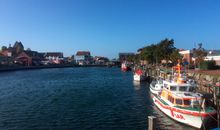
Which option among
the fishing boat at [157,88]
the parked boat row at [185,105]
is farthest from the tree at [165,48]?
the parked boat row at [185,105]

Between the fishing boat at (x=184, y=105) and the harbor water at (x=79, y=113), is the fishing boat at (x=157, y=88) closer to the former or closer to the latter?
the harbor water at (x=79, y=113)

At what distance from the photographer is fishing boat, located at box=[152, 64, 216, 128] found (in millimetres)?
31188

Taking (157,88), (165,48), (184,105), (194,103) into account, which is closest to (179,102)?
(184,105)

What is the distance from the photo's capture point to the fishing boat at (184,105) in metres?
31.2

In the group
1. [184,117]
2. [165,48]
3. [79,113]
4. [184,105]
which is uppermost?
[165,48]

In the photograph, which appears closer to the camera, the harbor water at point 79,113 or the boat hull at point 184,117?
the boat hull at point 184,117

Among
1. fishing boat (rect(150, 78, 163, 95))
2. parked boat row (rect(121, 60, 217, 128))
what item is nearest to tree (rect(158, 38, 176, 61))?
fishing boat (rect(150, 78, 163, 95))

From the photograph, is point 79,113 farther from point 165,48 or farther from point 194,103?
point 165,48

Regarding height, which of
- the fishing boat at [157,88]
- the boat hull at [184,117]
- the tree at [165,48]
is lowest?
the boat hull at [184,117]

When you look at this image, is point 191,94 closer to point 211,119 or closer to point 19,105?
point 211,119

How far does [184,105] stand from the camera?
33.9 meters

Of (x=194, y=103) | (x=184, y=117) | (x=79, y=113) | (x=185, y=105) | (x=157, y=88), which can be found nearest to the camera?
(x=184, y=117)

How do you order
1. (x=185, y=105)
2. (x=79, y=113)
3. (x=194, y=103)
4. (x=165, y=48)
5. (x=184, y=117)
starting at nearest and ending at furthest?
(x=184, y=117) → (x=194, y=103) → (x=185, y=105) → (x=79, y=113) → (x=165, y=48)

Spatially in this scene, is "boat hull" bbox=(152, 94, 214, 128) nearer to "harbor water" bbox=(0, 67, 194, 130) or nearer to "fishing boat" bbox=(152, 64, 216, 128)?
"fishing boat" bbox=(152, 64, 216, 128)
